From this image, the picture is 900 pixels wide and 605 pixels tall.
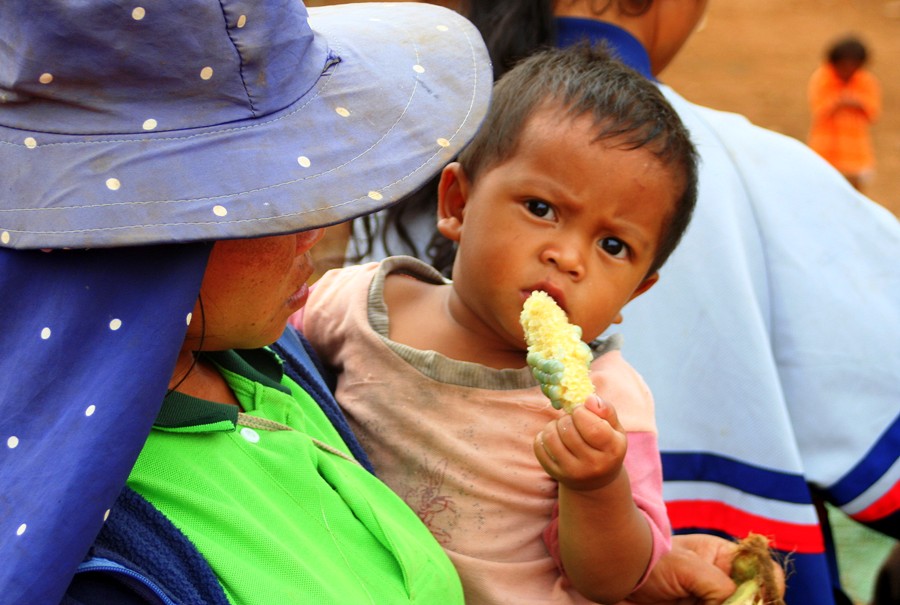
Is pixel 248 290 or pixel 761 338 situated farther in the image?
pixel 761 338

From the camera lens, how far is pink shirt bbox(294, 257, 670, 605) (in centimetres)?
230

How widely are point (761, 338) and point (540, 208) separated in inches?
34.5

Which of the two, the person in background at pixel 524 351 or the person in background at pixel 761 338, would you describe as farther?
the person in background at pixel 761 338

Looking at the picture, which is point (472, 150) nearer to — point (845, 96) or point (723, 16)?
point (845, 96)

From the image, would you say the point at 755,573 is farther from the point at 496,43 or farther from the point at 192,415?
the point at 496,43

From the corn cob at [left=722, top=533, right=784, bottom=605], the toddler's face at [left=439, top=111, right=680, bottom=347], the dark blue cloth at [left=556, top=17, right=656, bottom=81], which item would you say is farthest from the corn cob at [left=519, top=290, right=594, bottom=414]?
the dark blue cloth at [left=556, top=17, right=656, bottom=81]

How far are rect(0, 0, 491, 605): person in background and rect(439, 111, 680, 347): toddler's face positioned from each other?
45cm

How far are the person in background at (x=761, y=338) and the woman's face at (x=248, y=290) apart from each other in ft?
3.91

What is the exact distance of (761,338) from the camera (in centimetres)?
288

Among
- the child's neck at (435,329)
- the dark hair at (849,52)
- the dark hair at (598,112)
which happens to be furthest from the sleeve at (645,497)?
the dark hair at (849,52)

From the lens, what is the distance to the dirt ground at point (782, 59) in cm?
1360

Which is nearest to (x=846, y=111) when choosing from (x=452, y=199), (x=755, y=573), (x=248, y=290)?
(x=452, y=199)

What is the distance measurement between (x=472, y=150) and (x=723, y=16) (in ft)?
54.9

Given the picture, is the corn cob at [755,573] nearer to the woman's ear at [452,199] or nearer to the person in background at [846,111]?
the woman's ear at [452,199]
